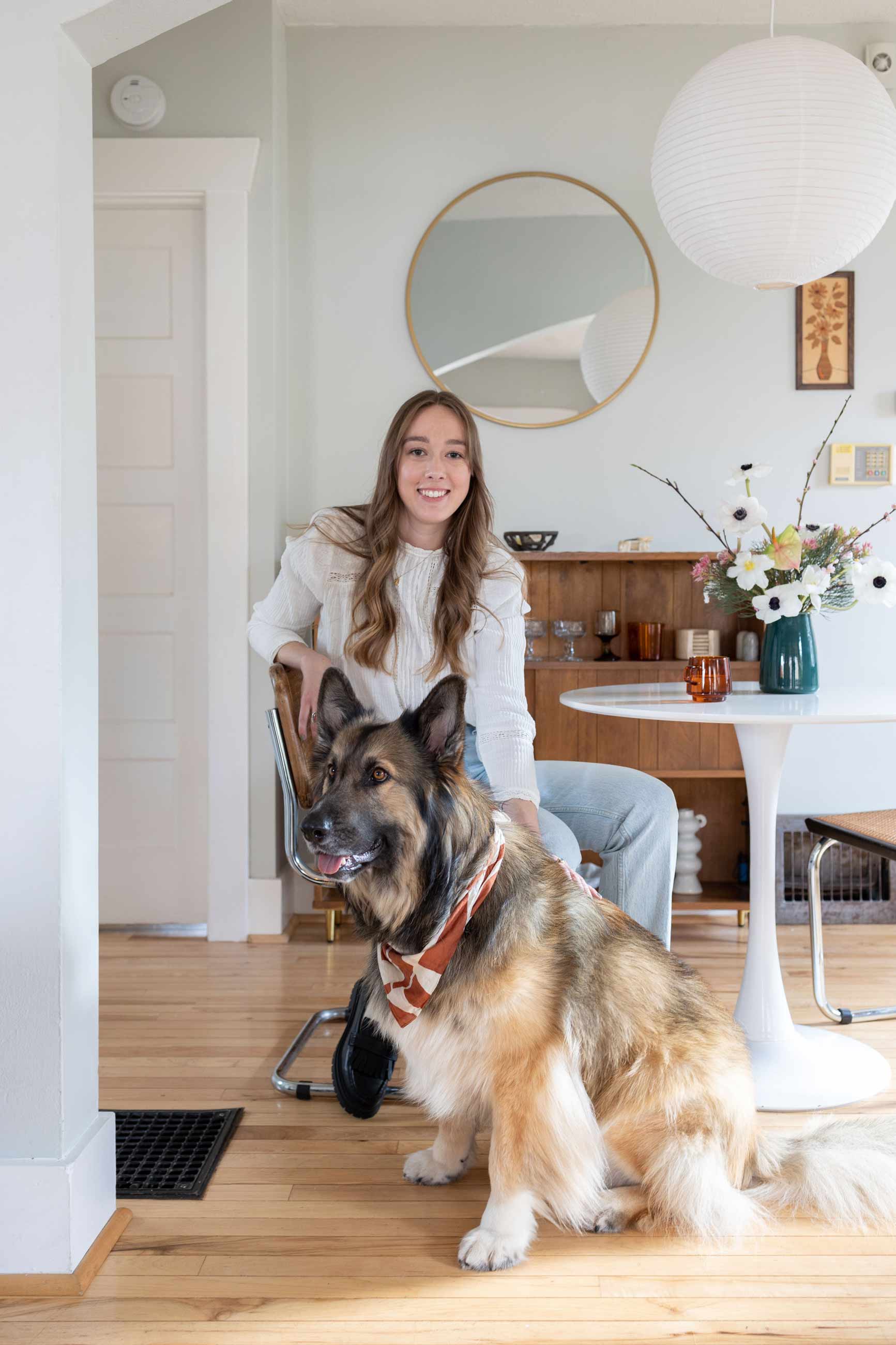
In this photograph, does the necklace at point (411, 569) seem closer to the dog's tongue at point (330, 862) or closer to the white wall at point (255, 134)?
the dog's tongue at point (330, 862)

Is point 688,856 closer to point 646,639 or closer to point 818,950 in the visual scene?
point 646,639

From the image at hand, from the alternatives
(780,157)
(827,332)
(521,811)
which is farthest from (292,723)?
(827,332)

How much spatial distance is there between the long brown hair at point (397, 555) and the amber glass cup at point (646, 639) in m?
1.49

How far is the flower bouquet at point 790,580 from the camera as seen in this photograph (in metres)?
2.44

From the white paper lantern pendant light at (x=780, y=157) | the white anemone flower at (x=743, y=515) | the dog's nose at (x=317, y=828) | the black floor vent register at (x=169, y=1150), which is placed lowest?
the black floor vent register at (x=169, y=1150)

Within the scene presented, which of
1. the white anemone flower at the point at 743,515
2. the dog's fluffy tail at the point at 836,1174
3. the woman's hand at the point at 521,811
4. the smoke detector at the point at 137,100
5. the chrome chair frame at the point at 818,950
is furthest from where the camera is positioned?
the smoke detector at the point at 137,100

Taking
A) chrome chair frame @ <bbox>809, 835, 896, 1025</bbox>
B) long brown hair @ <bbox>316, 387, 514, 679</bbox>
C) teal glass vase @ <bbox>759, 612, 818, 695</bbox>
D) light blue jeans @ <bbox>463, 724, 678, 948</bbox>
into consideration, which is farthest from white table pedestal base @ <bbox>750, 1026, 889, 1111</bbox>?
long brown hair @ <bbox>316, 387, 514, 679</bbox>

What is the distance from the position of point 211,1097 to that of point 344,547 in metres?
1.22

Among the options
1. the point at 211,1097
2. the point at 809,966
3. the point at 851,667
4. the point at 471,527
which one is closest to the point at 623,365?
the point at 851,667

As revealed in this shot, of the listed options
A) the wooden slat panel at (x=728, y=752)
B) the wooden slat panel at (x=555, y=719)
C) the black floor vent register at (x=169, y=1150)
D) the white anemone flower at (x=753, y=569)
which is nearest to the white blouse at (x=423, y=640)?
the white anemone flower at (x=753, y=569)

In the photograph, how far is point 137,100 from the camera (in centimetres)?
350

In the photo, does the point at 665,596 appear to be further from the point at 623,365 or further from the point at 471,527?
the point at 471,527

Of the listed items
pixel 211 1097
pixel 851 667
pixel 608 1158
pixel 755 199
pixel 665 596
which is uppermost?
pixel 755 199

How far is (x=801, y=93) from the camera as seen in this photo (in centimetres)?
228
